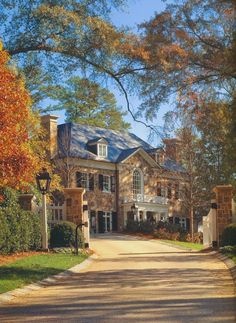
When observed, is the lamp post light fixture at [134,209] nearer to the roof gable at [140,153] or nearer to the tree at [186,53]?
the roof gable at [140,153]

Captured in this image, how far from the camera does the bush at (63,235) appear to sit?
18344 mm

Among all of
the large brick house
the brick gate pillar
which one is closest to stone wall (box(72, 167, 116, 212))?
the large brick house

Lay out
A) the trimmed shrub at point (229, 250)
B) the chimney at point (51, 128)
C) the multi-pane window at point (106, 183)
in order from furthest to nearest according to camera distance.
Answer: the multi-pane window at point (106, 183), the chimney at point (51, 128), the trimmed shrub at point (229, 250)

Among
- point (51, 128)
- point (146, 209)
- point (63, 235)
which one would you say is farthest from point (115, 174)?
point (63, 235)

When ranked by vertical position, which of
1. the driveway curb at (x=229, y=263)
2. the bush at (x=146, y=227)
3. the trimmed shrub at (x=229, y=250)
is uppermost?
the bush at (x=146, y=227)

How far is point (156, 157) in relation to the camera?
4484 centimetres

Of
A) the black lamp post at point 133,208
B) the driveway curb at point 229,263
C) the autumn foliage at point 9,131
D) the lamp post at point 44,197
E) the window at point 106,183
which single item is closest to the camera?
the driveway curb at point 229,263

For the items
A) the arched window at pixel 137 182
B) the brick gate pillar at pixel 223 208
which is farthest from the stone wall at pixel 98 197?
the brick gate pillar at pixel 223 208

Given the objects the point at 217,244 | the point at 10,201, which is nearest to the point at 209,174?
the point at 217,244

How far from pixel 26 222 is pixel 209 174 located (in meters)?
23.7

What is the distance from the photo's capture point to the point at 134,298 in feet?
27.9

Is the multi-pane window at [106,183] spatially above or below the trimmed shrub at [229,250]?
above

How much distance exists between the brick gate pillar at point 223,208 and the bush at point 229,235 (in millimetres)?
1267

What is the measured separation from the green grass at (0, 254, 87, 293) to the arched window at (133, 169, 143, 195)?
2841 centimetres
